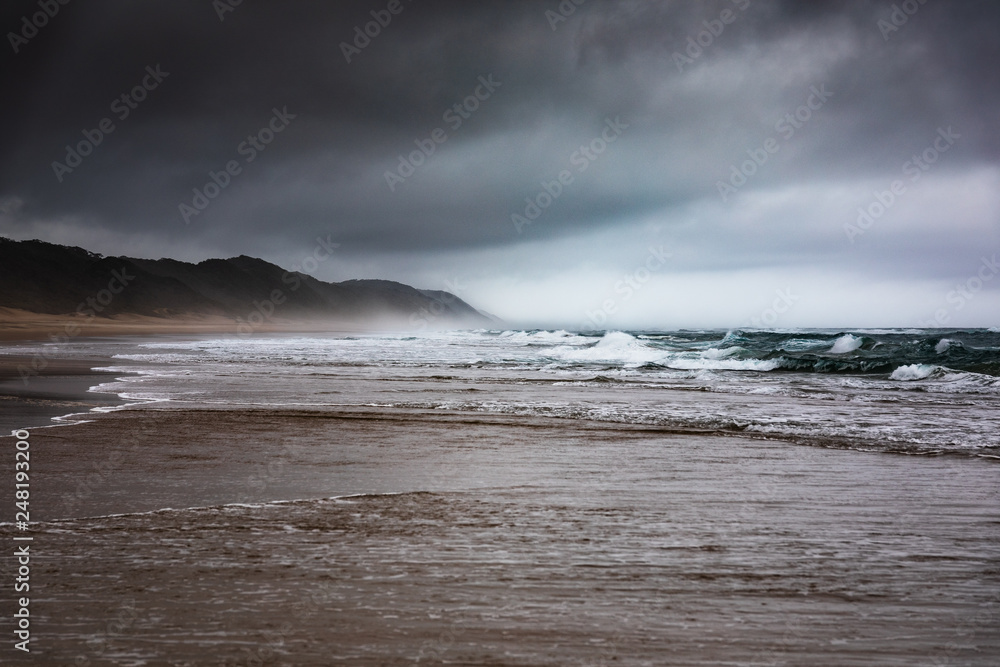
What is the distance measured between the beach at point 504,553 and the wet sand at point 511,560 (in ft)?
0.05

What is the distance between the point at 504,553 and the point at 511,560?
12 cm

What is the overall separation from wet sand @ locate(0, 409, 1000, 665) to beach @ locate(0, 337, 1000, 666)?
0.05ft

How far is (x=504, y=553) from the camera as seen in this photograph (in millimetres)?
3645

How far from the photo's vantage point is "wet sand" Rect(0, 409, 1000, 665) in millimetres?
2643

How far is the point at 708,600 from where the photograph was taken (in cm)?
305

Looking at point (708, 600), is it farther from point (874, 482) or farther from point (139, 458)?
point (139, 458)

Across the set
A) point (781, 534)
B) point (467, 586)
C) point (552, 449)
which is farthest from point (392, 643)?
point (552, 449)

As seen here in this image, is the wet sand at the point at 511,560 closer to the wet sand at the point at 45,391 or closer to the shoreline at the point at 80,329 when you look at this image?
the wet sand at the point at 45,391

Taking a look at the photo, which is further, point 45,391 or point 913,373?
point 913,373

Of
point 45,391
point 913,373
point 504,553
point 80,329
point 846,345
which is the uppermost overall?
point 846,345

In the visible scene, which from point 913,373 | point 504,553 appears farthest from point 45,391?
point 913,373

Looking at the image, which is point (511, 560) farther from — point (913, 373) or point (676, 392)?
point (913, 373)

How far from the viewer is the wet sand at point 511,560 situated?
264cm

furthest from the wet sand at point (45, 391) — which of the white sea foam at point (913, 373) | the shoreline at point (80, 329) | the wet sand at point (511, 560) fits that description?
the shoreline at point (80, 329)
